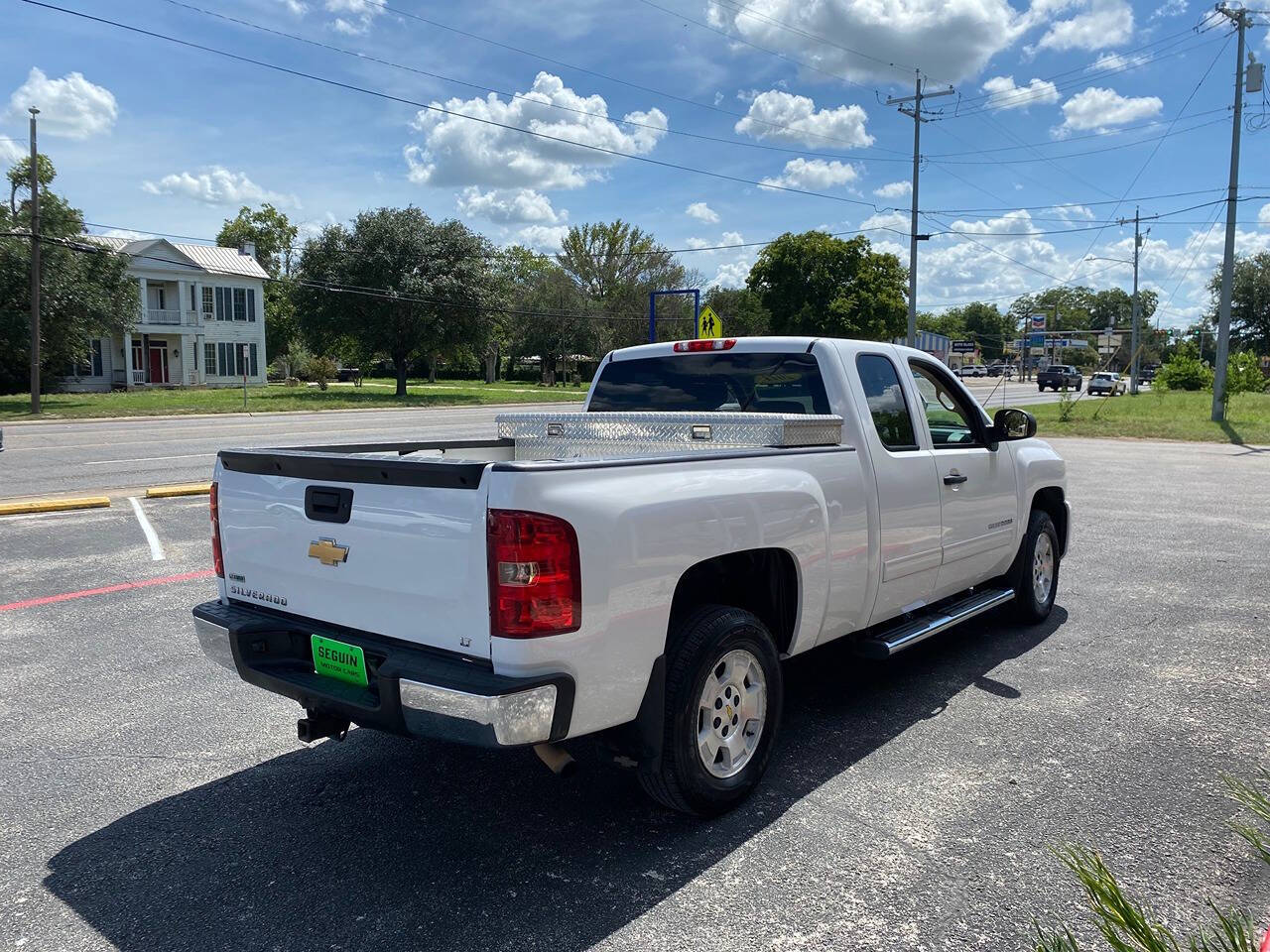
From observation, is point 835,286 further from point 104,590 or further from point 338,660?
point 338,660

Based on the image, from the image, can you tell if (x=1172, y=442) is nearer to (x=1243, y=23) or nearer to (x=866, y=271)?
(x=1243, y=23)

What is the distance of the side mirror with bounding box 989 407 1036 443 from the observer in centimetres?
555

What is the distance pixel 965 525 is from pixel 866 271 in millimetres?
65311

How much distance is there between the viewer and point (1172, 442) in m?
23.7

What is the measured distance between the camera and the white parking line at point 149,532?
845cm

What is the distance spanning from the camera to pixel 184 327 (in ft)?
161

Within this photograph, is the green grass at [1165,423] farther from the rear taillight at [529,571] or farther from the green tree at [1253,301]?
the green tree at [1253,301]

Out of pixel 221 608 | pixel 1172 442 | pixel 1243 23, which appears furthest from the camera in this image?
pixel 1243 23

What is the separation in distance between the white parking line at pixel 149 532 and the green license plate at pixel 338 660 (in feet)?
18.2

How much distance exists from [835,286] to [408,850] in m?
67.8

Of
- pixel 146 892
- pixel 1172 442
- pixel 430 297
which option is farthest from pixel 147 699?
pixel 430 297

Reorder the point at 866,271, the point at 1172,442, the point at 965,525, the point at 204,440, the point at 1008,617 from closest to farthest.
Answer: the point at 965,525 → the point at 1008,617 → the point at 204,440 → the point at 1172,442 → the point at 866,271

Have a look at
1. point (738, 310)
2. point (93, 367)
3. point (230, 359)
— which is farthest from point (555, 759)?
point (738, 310)

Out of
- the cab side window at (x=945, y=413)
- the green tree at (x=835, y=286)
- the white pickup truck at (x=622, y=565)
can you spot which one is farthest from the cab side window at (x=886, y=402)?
the green tree at (x=835, y=286)
